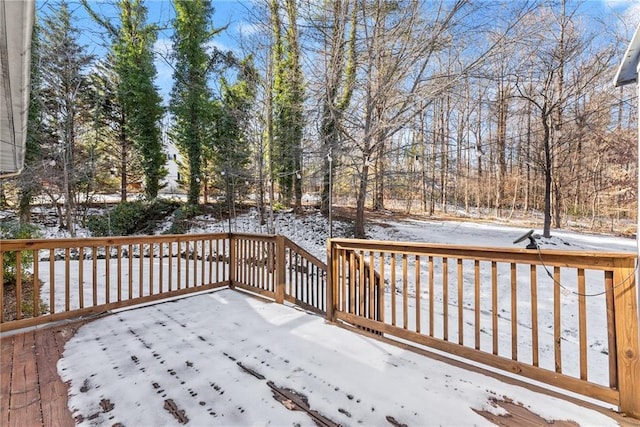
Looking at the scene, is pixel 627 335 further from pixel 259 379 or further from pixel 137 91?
pixel 137 91

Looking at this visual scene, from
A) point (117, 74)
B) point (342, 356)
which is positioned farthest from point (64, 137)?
point (342, 356)

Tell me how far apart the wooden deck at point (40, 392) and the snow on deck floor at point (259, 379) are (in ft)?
0.20

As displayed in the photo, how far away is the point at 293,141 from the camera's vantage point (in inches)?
361

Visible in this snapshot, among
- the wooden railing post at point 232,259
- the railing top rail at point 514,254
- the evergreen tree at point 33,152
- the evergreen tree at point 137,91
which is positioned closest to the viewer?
the railing top rail at point 514,254

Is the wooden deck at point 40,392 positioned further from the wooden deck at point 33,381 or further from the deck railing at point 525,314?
the deck railing at point 525,314

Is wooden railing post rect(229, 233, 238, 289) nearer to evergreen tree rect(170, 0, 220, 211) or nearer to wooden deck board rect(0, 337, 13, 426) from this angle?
wooden deck board rect(0, 337, 13, 426)

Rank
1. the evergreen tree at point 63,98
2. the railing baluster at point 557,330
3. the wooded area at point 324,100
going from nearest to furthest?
the railing baluster at point 557,330, the wooded area at point 324,100, the evergreen tree at point 63,98

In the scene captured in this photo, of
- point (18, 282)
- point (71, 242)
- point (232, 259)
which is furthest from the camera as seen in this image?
point (232, 259)

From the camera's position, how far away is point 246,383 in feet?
6.10

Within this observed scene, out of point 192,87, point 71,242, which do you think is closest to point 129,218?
point 192,87

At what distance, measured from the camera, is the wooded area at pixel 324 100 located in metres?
6.86

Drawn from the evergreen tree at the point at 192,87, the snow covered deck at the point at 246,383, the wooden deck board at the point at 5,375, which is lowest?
the snow covered deck at the point at 246,383

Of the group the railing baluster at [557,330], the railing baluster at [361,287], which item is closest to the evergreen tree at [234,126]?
the railing baluster at [361,287]

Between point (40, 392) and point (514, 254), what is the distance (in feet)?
9.91
